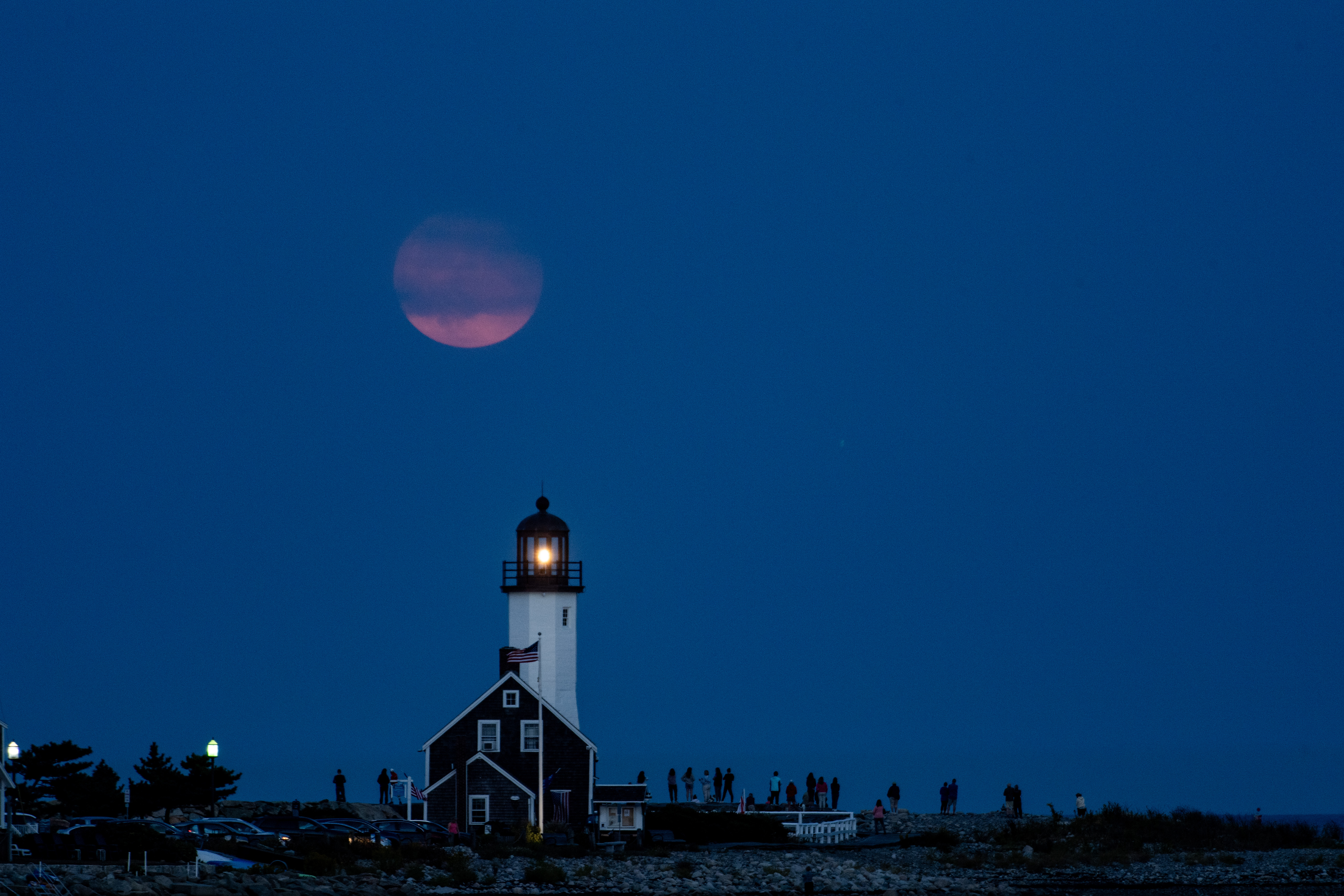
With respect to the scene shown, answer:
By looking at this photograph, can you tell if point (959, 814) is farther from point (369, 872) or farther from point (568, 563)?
point (369, 872)

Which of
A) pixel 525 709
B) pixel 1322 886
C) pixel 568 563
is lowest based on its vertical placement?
pixel 1322 886

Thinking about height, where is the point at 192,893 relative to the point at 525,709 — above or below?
below

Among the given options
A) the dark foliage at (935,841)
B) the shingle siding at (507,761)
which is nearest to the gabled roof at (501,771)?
the shingle siding at (507,761)

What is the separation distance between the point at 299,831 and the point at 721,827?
13831 millimetres

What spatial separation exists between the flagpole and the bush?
1045 cm

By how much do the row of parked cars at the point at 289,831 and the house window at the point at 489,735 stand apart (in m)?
3.86

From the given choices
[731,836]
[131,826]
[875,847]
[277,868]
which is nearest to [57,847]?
[131,826]

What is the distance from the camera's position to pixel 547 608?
58.5 metres

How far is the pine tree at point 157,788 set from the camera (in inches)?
2124

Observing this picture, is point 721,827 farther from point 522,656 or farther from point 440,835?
point 440,835

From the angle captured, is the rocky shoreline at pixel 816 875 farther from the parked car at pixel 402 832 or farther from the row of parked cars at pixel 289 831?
the row of parked cars at pixel 289 831

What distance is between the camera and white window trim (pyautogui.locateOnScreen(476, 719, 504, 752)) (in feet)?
170

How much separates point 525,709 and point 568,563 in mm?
8246

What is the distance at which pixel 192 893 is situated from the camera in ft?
106
